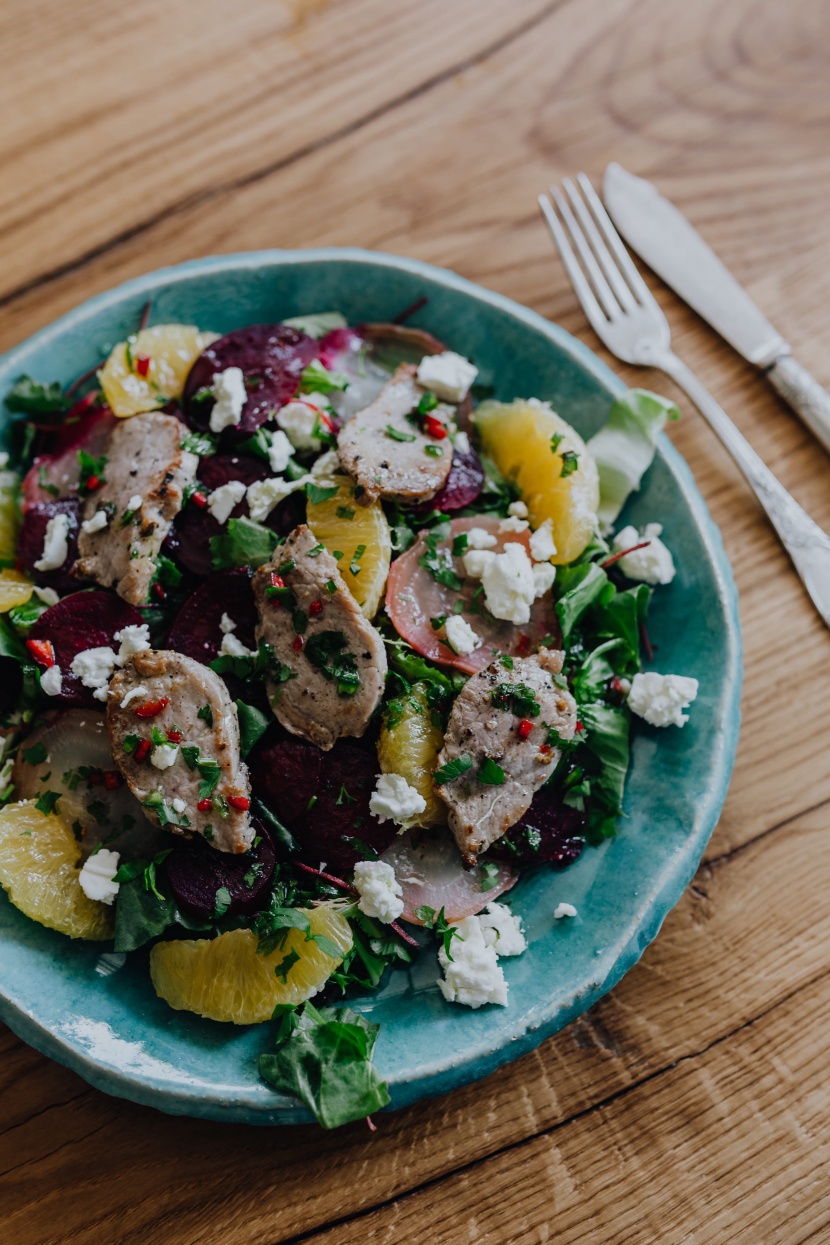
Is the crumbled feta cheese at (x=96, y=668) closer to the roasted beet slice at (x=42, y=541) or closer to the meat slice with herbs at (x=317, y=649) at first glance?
the roasted beet slice at (x=42, y=541)

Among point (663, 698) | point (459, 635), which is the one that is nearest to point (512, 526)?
point (459, 635)

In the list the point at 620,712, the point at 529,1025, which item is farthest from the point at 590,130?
the point at 529,1025

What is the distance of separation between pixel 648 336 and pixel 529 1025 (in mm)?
2214

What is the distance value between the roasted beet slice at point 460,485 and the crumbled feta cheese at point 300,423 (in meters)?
0.36

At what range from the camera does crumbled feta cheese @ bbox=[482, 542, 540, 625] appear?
2.49 metres

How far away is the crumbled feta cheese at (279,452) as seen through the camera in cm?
260

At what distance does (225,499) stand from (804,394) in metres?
1.97

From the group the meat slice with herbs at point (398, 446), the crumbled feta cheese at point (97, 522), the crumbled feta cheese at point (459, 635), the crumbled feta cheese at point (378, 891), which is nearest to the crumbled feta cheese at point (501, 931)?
the crumbled feta cheese at point (378, 891)

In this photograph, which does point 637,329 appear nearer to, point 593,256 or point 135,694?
point 593,256

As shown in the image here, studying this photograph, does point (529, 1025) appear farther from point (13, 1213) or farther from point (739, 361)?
point (739, 361)

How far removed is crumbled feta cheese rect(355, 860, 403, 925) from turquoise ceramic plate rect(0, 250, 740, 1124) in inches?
9.1

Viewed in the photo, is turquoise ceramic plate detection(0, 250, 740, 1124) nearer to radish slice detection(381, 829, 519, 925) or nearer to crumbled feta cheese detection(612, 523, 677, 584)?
crumbled feta cheese detection(612, 523, 677, 584)

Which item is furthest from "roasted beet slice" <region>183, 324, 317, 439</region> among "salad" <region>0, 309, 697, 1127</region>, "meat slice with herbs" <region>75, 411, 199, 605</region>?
"meat slice with herbs" <region>75, 411, 199, 605</region>

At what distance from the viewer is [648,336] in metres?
3.24
